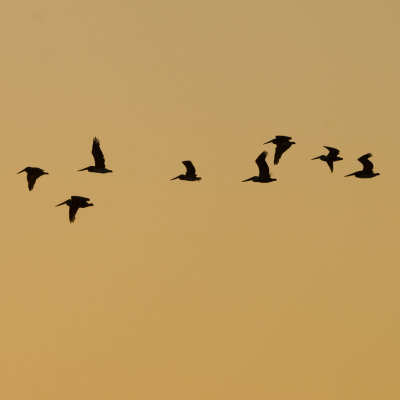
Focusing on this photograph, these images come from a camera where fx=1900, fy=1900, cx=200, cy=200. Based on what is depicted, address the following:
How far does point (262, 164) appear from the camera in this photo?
10500 centimetres

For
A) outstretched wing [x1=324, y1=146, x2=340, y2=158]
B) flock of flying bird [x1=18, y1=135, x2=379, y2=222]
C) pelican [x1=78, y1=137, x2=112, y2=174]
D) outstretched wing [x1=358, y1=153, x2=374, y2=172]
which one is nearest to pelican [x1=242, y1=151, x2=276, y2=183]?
flock of flying bird [x1=18, y1=135, x2=379, y2=222]

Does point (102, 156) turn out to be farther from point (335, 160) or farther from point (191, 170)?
point (335, 160)

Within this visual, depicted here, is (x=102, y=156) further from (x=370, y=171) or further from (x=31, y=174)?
(x=370, y=171)

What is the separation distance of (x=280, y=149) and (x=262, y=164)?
5.24ft

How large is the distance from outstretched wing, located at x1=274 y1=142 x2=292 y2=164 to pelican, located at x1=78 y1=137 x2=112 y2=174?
9162 mm

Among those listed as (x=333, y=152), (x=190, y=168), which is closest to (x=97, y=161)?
(x=190, y=168)

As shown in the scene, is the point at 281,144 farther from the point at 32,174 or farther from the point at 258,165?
the point at 32,174

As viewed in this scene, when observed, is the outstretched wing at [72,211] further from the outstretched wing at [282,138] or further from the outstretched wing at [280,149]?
the outstretched wing at [282,138]

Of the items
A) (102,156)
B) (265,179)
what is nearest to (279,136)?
(265,179)

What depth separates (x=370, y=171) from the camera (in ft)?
339

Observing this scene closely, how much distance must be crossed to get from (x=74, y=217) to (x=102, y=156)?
3.92m

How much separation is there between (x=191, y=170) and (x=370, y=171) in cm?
1012

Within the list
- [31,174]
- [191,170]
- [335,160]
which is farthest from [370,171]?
[31,174]

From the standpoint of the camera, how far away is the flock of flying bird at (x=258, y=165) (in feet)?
336
